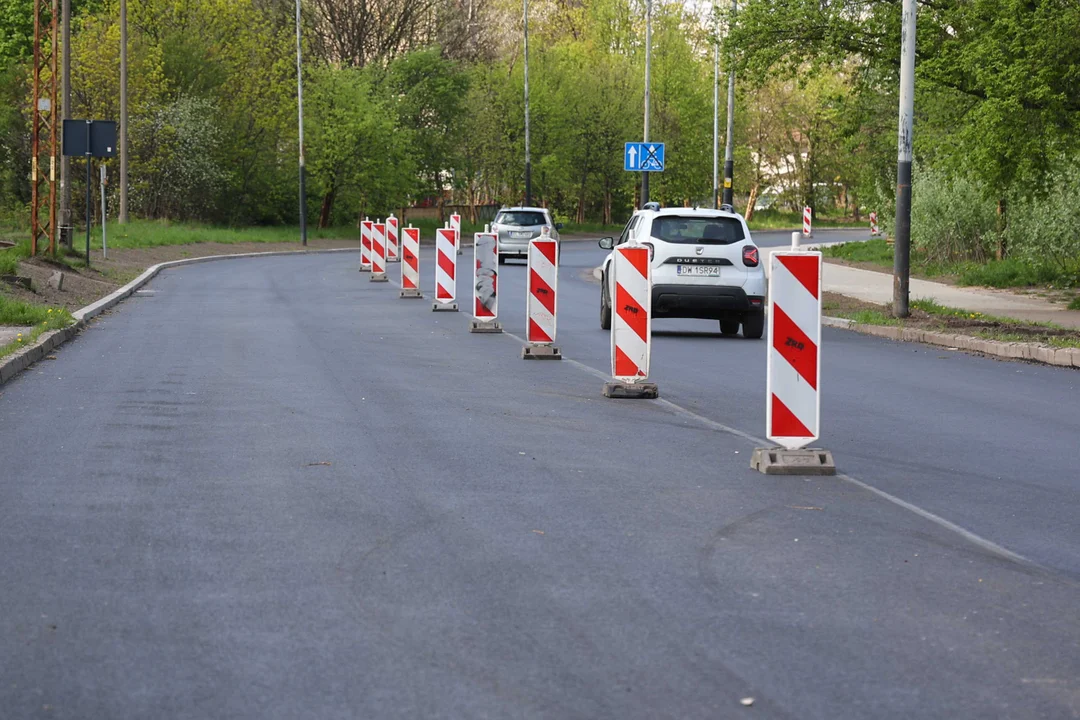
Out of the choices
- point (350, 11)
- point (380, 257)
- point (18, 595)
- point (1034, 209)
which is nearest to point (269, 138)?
point (350, 11)

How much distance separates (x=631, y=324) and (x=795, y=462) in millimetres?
3768

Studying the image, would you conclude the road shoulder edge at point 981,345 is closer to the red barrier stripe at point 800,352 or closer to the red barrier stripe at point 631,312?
the red barrier stripe at point 631,312

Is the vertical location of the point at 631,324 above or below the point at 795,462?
above

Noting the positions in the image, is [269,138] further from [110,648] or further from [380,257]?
[110,648]

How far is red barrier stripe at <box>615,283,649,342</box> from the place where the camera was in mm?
12352

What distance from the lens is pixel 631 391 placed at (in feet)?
40.8

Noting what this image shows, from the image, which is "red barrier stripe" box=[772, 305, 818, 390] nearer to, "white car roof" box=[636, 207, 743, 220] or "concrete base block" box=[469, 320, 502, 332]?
"concrete base block" box=[469, 320, 502, 332]

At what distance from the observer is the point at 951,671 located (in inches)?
195

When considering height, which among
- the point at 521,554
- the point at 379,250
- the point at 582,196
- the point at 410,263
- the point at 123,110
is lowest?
the point at 521,554

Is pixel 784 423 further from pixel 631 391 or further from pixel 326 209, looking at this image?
pixel 326 209

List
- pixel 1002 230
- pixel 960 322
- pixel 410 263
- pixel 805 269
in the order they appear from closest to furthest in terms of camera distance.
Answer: pixel 805 269 < pixel 960 322 < pixel 410 263 < pixel 1002 230

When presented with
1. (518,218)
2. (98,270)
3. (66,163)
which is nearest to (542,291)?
(98,270)

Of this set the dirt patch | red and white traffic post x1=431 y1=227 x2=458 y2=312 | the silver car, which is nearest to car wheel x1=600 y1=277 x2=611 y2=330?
red and white traffic post x1=431 y1=227 x2=458 y2=312

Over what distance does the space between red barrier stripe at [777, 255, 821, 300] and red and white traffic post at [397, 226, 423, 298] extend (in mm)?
17755
